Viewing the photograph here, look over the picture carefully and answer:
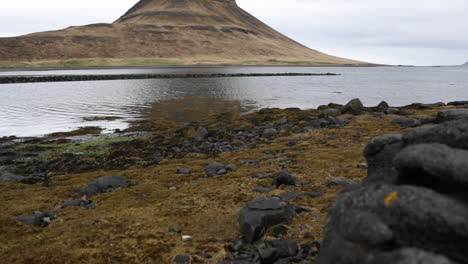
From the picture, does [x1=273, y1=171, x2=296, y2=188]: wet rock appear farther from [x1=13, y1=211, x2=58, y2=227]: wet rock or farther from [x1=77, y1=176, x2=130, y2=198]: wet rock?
[x1=13, y1=211, x2=58, y2=227]: wet rock

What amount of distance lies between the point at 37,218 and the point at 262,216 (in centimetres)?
706

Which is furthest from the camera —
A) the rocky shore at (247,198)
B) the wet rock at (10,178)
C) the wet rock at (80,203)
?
the wet rock at (10,178)

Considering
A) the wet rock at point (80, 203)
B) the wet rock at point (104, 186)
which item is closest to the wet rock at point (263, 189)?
the wet rock at point (104, 186)

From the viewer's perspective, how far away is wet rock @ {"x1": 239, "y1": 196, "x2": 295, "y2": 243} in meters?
8.76

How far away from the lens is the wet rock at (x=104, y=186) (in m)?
13.7

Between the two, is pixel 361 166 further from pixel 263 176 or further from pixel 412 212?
pixel 412 212

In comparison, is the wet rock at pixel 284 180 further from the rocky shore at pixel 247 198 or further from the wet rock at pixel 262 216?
the wet rock at pixel 262 216

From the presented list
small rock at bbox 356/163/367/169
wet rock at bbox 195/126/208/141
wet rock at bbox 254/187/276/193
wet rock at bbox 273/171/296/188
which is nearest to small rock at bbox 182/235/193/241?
wet rock at bbox 254/187/276/193

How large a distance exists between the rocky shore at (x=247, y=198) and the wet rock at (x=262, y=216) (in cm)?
4

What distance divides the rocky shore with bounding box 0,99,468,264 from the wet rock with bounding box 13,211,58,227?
0.12 ft

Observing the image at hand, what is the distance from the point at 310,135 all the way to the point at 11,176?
16832mm

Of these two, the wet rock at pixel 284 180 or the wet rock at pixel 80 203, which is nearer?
the wet rock at pixel 80 203

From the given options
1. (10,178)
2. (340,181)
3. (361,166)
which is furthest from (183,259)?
(10,178)

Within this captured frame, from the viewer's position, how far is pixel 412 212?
509 centimetres
